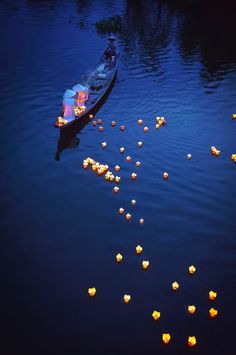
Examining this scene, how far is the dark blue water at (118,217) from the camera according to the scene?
727cm

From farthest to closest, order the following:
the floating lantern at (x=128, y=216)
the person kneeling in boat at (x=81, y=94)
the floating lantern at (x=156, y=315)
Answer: the person kneeling in boat at (x=81, y=94) → the floating lantern at (x=128, y=216) → the floating lantern at (x=156, y=315)

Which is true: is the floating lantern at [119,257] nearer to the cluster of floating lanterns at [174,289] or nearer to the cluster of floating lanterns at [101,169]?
the cluster of floating lanterns at [174,289]

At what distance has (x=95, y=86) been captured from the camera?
18.7m

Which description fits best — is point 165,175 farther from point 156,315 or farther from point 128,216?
point 156,315

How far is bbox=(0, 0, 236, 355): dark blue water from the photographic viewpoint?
7273 millimetres

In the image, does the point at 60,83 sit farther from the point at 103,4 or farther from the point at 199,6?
the point at 199,6

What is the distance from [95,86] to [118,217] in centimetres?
1116

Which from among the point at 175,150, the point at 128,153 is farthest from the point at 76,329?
the point at 175,150

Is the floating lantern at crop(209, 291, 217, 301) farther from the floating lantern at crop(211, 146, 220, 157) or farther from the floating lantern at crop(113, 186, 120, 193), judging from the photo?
the floating lantern at crop(211, 146, 220, 157)

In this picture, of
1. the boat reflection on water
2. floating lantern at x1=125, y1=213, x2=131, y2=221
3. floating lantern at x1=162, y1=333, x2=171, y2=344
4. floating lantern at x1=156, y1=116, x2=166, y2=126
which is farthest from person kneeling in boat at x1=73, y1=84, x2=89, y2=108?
floating lantern at x1=162, y1=333, x2=171, y2=344

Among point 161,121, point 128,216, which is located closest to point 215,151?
point 161,121

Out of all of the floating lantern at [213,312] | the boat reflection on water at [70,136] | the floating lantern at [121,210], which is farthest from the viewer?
the boat reflection on water at [70,136]

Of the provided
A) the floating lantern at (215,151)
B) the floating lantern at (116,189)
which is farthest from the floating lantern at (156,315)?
the floating lantern at (215,151)

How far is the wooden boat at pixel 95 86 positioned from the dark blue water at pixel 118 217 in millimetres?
855
